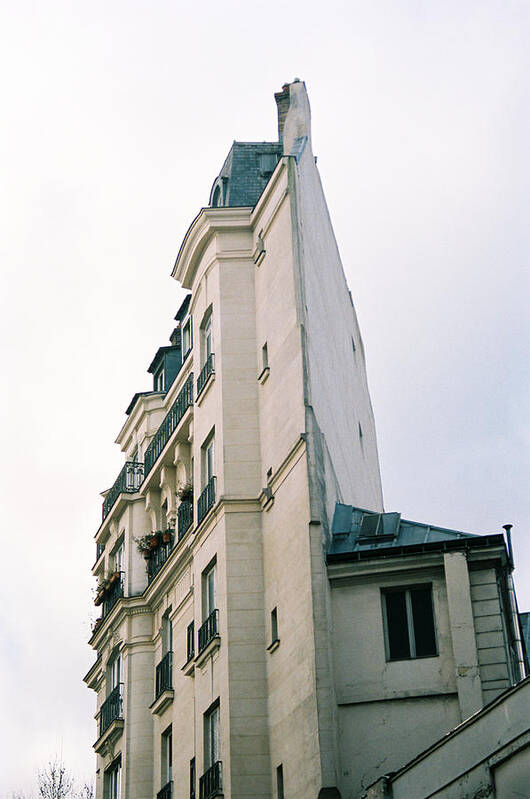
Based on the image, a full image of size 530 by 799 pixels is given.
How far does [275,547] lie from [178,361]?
48.2ft

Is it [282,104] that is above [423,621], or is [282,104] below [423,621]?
above

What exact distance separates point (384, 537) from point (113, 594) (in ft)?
45.5

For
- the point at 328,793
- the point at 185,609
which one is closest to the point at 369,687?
the point at 328,793

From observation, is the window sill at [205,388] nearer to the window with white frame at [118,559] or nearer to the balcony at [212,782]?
the window with white frame at [118,559]

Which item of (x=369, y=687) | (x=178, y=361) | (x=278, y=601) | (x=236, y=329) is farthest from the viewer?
(x=178, y=361)

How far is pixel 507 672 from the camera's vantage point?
28500 mm

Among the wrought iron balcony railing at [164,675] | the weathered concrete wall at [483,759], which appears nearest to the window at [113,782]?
the wrought iron balcony railing at [164,675]

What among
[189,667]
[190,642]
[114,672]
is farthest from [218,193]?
[114,672]

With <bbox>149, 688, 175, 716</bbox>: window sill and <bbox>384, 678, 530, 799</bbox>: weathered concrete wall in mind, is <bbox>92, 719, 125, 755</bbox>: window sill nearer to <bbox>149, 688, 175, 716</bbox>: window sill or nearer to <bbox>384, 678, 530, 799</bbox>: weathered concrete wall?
<bbox>149, 688, 175, 716</bbox>: window sill

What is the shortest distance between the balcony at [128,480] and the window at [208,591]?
9.73 meters

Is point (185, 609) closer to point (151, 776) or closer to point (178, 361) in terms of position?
point (151, 776)

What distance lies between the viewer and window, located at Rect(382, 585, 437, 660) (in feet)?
97.3

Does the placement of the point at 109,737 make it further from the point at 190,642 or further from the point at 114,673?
the point at 190,642

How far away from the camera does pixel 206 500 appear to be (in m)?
35.8
